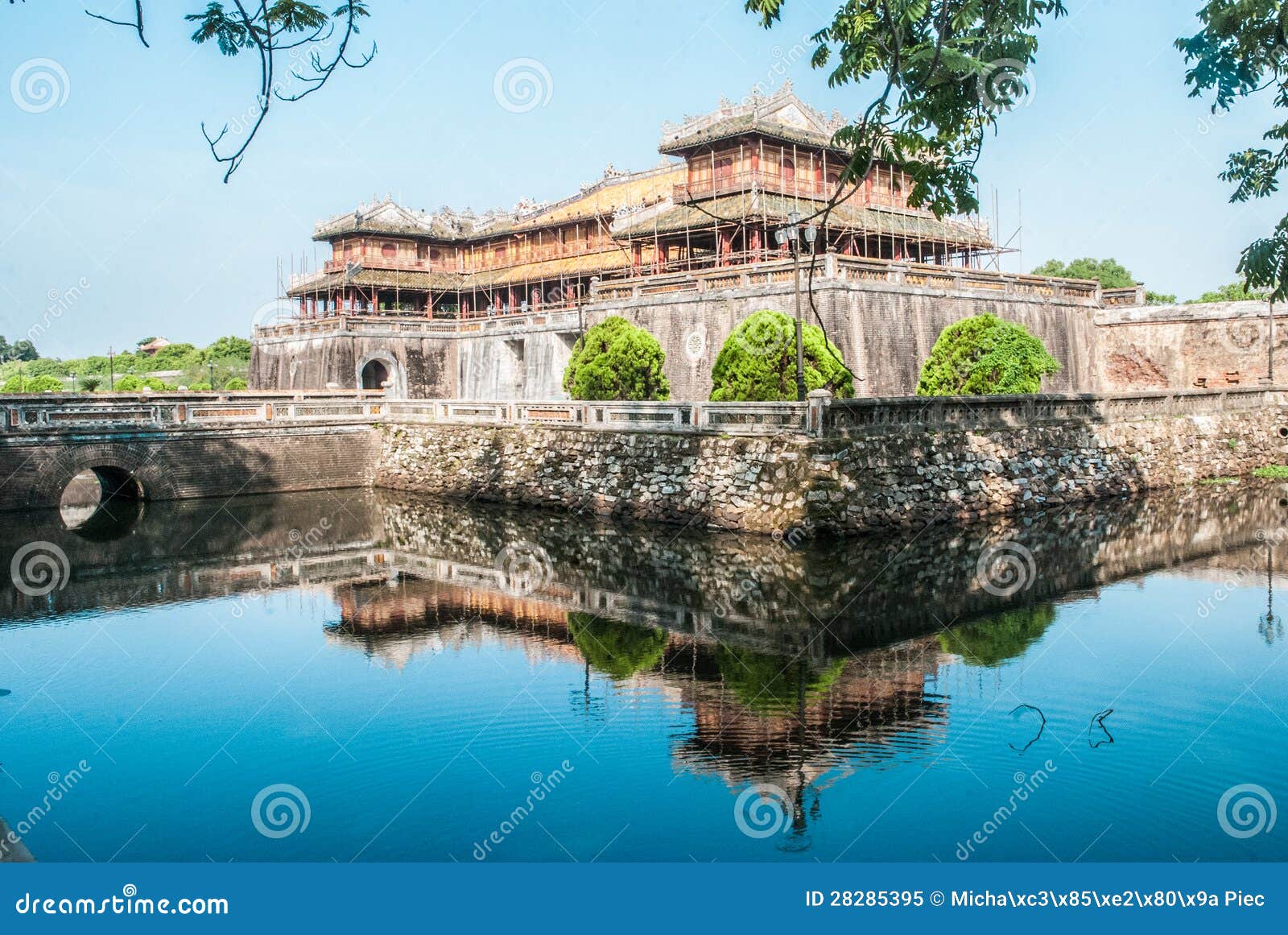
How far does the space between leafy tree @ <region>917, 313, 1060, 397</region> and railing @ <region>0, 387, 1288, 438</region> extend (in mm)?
1376

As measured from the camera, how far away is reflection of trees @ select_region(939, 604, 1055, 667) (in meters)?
11.8

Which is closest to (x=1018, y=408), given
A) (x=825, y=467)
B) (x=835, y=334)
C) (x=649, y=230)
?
(x=835, y=334)

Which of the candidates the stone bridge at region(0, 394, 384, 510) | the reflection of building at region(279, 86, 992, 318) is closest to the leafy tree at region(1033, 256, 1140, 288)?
the reflection of building at region(279, 86, 992, 318)

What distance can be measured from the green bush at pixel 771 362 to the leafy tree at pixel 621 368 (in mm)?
3371

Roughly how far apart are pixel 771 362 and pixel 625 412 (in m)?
2.89

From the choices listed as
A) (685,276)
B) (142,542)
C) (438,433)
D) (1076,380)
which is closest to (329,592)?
(142,542)

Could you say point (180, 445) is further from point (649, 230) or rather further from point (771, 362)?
point (649, 230)

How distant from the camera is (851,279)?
1017 inches

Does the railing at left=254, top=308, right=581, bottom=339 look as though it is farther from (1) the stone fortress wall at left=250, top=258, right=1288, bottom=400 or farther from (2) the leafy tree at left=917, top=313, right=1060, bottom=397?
(2) the leafy tree at left=917, top=313, right=1060, bottom=397

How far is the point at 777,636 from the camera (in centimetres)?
1284

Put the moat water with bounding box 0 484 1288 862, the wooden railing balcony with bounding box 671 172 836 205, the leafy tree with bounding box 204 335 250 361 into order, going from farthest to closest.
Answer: the leafy tree with bounding box 204 335 250 361 < the wooden railing balcony with bounding box 671 172 836 205 < the moat water with bounding box 0 484 1288 862

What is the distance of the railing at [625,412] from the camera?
19266mm

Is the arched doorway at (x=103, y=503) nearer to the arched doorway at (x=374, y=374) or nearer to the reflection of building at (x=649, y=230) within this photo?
the arched doorway at (x=374, y=374)

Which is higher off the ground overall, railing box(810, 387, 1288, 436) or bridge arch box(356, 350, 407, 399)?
bridge arch box(356, 350, 407, 399)
